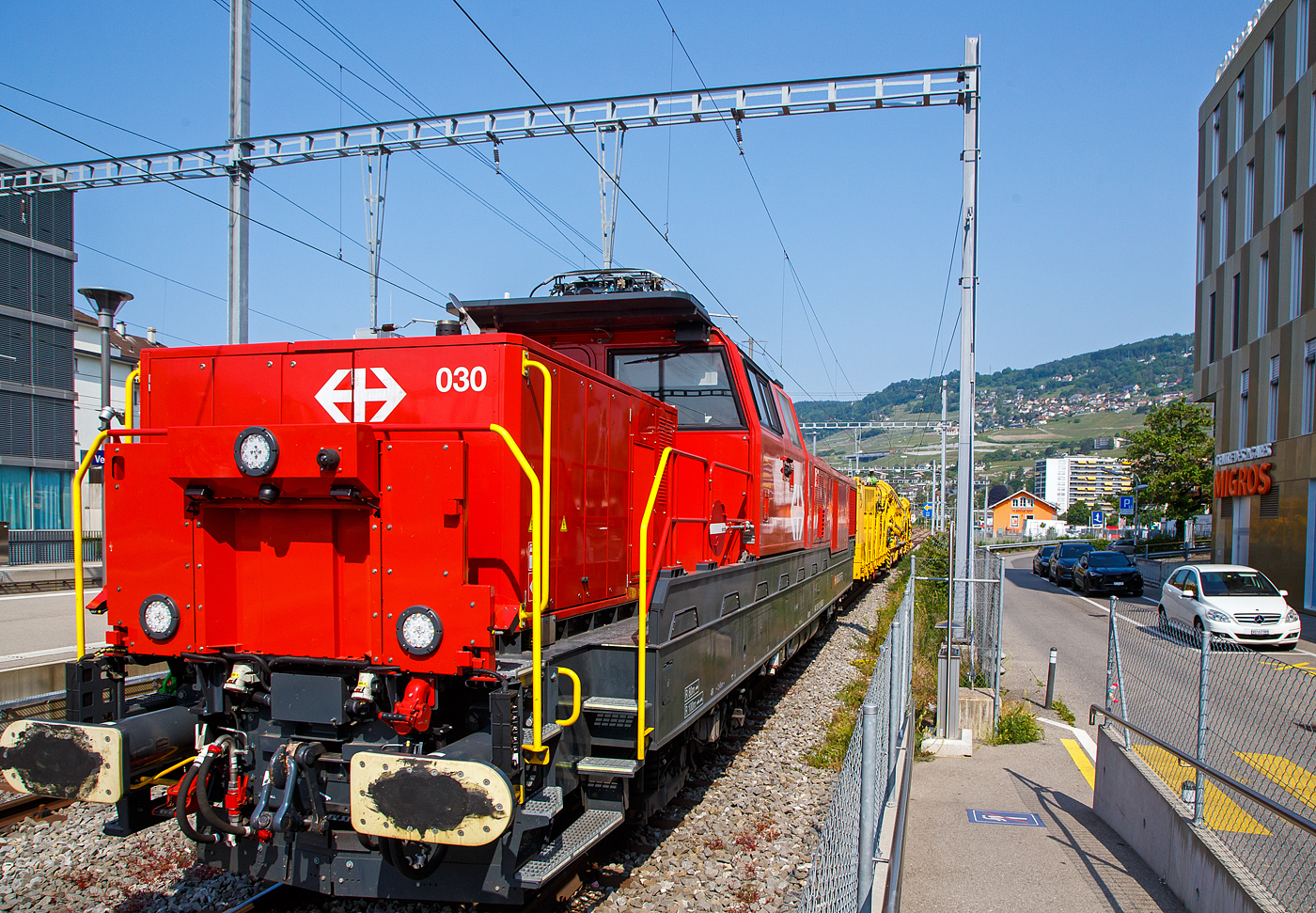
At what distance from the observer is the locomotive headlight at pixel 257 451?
12.5 ft

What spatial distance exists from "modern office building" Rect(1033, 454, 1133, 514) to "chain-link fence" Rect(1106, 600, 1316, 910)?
16644 centimetres

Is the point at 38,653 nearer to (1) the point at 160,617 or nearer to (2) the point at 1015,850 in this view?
(1) the point at 160,617

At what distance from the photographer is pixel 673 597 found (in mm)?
4609

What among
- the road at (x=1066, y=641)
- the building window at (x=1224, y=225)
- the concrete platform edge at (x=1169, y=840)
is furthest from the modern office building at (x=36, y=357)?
the building window at (x=1224, y=225)

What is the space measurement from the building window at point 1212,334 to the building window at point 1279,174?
5.71 m

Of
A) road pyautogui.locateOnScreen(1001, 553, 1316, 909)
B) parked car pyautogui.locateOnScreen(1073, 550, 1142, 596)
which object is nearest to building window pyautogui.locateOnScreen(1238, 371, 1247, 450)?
parked car pyautogui.locateOnScreen(1073, 550, 1142, 596)

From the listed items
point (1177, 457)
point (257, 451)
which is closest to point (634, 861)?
point (257, 451)

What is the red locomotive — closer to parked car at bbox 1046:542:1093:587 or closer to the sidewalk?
the sidewalk

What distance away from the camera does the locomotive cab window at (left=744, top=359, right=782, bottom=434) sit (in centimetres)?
770

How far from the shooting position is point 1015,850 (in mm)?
5699

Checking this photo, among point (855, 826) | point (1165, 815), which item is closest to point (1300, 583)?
point (1165, 815)

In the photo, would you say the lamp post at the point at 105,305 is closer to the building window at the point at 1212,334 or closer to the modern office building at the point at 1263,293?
the modern office building at the point at 1263,293

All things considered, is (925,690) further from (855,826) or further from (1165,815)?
(855,826)

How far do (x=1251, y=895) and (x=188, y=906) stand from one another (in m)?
5.49
